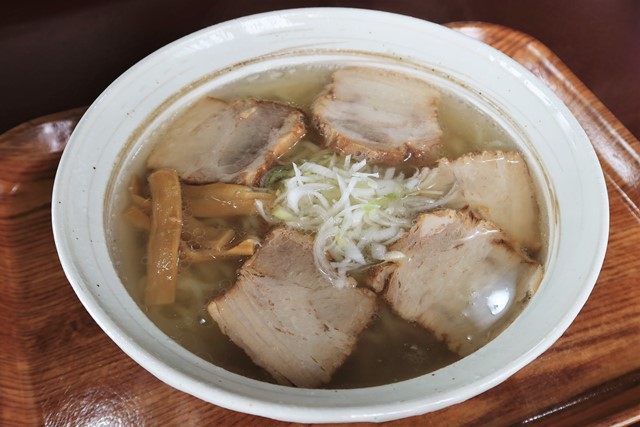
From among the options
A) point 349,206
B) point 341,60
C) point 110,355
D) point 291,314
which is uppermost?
point 341,60

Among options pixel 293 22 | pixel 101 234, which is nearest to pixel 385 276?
pixel 101 234

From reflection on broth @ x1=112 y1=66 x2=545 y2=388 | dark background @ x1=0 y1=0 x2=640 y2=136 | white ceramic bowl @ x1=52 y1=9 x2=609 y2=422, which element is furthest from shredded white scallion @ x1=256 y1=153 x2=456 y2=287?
dark background @ x1=0 y1=0 x2=640 y2=136

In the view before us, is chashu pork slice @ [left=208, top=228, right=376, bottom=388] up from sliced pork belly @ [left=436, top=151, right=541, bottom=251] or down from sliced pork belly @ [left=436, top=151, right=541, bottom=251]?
down

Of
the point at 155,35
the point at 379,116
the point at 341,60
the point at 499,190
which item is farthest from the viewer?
the point at 155,35

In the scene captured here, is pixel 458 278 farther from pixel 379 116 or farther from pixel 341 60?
pixel 341 60

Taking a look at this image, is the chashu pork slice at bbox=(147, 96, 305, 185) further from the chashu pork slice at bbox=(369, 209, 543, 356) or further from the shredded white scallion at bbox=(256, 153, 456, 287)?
the chashu pork slice at bbox=(369, 209, 543, 356)

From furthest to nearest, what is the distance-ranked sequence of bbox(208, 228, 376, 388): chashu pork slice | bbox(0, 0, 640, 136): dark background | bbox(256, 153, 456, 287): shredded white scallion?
1. bbox(0, 0, 640, 136): dark background
2. bbox(256, 153, 456, 287): shredded white scallion
3. bbox(208, 228, 376, 388): chashu pork slice

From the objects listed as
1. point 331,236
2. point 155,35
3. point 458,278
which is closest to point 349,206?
point 331,236
